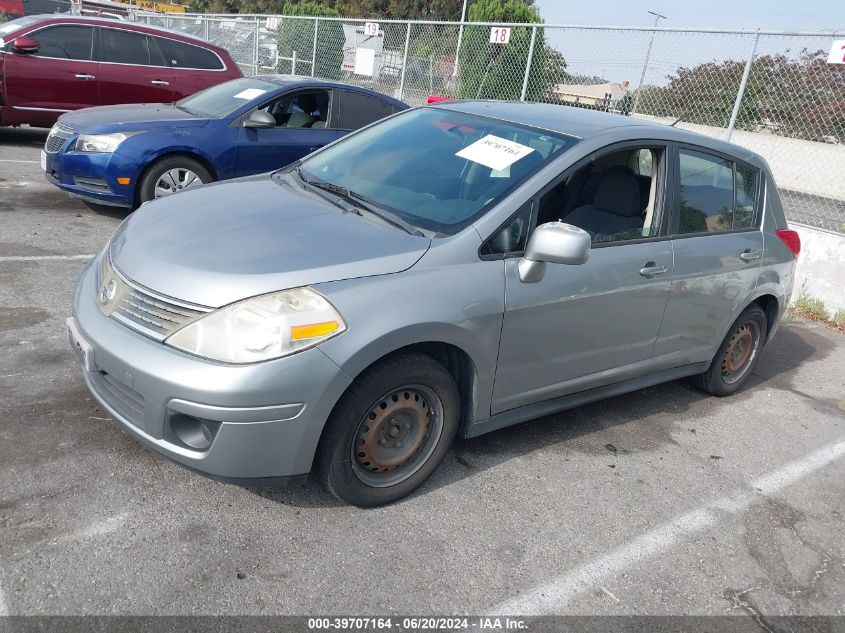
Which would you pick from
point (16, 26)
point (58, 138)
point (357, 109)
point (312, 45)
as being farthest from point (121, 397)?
point (312, 45)

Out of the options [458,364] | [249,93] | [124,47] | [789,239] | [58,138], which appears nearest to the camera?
[458,364]

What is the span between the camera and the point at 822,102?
7.70 m

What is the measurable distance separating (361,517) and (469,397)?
2.35ft

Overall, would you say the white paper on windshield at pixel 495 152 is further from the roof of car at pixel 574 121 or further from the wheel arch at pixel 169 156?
the wheel arch at pixel 169 156

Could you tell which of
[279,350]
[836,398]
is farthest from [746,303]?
[279,350]

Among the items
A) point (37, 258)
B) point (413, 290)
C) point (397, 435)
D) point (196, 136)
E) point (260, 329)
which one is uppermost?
point (413, 290)

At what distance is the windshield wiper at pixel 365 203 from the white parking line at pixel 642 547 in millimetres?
1548

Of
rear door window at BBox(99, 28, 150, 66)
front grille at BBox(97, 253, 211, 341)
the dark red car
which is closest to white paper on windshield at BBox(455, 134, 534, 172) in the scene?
front grille at BBox(97, 253, 211, 341)

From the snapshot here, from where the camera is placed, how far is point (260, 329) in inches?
106

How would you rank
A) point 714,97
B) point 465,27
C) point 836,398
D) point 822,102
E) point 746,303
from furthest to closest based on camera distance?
point 465,27 < point 714,97 < point 822,102 < point 836,398 < point 746,303

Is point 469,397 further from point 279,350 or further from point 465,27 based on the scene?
point 465,27

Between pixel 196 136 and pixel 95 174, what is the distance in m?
0.98

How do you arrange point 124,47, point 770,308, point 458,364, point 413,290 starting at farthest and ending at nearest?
1. point 124,47
2. point 770,308
3. point 458,364
4. point 413,290

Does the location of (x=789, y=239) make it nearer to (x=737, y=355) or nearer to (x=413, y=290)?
(x=737, y=355)
